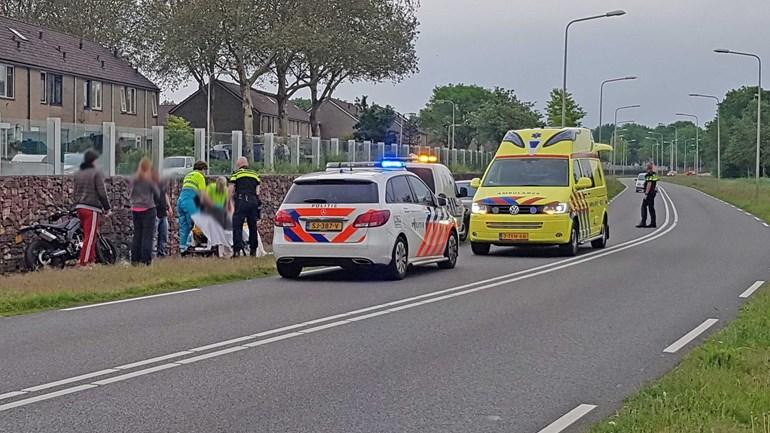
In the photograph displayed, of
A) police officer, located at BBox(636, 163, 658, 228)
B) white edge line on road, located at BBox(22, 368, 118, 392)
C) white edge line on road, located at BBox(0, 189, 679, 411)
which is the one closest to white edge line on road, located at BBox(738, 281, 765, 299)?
white edge line on road, located at BBox(0, 189, 679, 411)

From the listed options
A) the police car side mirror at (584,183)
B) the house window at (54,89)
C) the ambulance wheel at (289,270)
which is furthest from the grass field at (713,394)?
the house window at (54,89)

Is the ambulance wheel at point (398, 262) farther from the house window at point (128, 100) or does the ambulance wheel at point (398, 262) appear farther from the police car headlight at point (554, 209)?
the house window at point (128, 100)

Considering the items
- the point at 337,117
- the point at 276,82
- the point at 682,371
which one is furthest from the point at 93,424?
the point at 337,117

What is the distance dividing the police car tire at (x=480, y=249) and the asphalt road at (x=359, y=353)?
450 cm

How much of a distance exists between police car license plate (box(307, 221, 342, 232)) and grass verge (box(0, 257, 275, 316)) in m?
1.50

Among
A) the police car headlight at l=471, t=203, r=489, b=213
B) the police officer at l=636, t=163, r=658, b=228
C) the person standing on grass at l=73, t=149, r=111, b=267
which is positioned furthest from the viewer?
the police officer at l=636, t=163, r=658, b=228

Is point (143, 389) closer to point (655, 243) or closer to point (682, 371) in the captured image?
point (682, 371)

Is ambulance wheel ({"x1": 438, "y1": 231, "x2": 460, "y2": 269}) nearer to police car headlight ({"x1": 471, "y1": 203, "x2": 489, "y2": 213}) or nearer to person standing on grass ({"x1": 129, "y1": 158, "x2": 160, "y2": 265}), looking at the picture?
police car headlight ({"x1": 471, "y1": 203, "x2": 489, "y2": 213})

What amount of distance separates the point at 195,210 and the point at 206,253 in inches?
31.8

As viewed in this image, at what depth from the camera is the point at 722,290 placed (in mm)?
15312

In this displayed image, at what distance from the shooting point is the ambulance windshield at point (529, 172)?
21.6 metres

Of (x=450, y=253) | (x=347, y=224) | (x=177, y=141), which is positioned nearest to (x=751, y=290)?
(x=450, y=253)

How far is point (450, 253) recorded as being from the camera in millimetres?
18578

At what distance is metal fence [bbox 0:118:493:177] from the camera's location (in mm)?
18375
